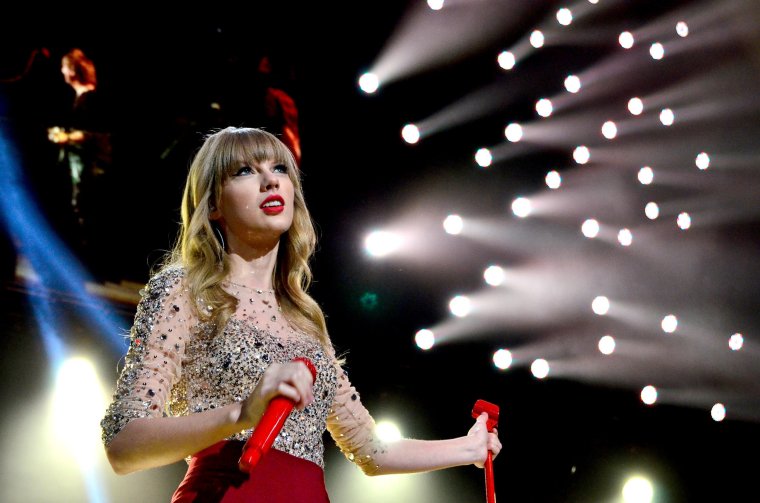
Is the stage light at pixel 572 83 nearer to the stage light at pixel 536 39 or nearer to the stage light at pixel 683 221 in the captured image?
the stage light at pixel 536 39

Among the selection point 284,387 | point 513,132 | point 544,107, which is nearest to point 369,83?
point 513,132

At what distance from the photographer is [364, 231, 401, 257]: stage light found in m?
3.17

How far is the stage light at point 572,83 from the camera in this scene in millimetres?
3588

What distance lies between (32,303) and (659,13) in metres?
3.22

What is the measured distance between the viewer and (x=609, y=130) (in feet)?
12.1

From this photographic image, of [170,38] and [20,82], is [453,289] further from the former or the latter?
[20,82]

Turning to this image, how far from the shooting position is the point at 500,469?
3.55 m

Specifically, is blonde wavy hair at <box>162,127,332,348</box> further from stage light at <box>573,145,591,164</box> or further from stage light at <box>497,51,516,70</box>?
stage light at <box>573,145,591,164</box>

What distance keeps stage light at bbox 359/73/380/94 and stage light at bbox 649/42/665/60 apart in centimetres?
160

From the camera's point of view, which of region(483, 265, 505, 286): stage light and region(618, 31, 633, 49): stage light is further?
region(618, 31, 633, 49): stage light

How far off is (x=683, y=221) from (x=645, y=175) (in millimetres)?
365

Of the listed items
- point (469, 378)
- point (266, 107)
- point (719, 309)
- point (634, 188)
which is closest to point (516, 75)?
point (634, 188)

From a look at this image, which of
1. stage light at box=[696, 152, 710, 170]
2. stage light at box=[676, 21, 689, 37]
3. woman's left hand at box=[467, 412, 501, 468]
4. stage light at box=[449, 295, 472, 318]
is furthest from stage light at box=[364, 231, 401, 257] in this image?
stage light at box=[676, 21, 689, 37]

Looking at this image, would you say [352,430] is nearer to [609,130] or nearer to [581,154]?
[581,154]
